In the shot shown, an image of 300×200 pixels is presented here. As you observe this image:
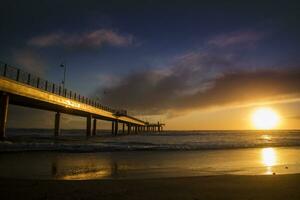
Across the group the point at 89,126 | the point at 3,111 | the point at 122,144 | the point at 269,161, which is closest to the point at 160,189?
the point at 269,161

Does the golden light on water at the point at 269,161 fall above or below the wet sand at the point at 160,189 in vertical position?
above

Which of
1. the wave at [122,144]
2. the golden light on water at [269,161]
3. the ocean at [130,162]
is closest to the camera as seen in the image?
the ocean at [130,162]

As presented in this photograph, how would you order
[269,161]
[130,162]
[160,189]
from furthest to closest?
[269,161], [130,162], [160,189]

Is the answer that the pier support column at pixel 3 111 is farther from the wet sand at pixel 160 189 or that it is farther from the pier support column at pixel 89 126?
the pier support column at pixel 89 126

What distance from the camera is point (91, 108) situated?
2514 inches

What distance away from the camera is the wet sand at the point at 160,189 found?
717 centimetres

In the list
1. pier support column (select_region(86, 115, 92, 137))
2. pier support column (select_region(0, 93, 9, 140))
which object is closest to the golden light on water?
pier support column (select_region(0, 93, 9, 140))

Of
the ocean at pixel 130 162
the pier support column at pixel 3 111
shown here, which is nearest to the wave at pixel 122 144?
the ocean at pixel 130 162

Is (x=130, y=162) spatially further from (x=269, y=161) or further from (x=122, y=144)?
(x=122, y=144)

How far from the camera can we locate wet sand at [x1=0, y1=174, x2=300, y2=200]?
23.5 ft

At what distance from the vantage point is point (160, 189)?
317 inches

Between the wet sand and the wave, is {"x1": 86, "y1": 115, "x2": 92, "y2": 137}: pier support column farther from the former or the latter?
the wet sand

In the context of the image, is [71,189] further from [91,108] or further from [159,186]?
[91,108]

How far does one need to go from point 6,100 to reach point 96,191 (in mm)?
29404
